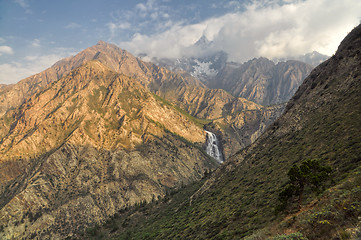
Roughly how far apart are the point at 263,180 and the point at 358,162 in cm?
2679

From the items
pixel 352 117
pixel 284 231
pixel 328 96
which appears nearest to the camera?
pixel 284 231

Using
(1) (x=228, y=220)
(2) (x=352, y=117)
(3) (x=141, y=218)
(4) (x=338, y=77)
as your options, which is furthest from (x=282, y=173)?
(3) (x=141, y=218)

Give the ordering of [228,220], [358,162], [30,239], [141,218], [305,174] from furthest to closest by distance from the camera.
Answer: [30,239]
[141,218]
[228,220]
[358,162]
[305,174]

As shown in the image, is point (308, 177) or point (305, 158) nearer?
point (308, 177)

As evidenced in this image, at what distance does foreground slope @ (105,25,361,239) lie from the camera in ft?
60.8

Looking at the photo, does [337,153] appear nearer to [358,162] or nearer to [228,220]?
[358,162]

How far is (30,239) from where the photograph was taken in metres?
190

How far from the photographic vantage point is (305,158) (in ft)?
164

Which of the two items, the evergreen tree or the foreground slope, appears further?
the evergreen tree

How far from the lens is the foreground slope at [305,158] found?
18531 mm

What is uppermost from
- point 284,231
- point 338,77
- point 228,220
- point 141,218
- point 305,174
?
point 338,77

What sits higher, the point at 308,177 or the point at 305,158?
the point at 308,177

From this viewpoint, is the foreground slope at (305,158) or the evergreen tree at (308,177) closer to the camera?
the foreground slope at (305,158)

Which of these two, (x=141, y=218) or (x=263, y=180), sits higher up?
(x=263, y=180)
